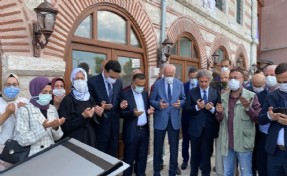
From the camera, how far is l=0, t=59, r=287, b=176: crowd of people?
114 inches

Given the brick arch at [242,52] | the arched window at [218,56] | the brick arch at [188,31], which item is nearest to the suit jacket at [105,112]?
the brick arch at [188,31]

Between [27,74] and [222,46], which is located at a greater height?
[222,46]

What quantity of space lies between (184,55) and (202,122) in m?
4.38

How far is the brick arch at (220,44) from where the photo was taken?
9988 millimetres

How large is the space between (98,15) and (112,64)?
160cm

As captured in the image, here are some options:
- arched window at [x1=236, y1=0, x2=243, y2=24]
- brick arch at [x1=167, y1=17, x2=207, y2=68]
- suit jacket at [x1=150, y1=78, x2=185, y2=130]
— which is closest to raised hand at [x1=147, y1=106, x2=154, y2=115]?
suit jacket at [x1=150, y1=78, x2=185, y2=130]

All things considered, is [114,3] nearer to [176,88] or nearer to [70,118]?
[176,88]

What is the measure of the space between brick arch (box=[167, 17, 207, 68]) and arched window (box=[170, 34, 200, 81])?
0.14 m

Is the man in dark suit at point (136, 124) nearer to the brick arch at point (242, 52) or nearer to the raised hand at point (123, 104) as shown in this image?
the raised hand at point (123, 104)

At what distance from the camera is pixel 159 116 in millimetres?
4668

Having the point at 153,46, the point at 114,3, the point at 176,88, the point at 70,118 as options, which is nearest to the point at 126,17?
the point at 114,3

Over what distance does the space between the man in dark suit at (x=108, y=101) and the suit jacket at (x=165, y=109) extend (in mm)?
737

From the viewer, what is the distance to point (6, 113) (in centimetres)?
271

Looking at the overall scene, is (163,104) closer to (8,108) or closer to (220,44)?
(8,108)
